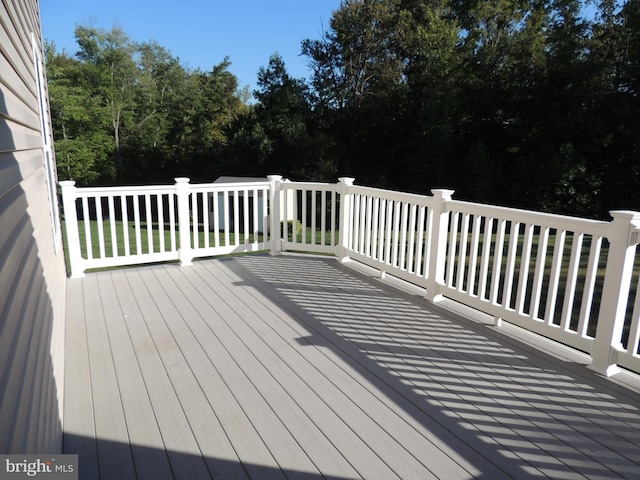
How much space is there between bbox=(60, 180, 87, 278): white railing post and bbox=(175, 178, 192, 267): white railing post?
1032 millimetres

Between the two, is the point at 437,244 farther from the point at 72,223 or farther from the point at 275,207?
the point at 72,223

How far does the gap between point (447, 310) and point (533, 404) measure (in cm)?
147

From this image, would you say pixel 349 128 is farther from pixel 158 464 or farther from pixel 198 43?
pixel 158 464

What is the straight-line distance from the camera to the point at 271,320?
363cm

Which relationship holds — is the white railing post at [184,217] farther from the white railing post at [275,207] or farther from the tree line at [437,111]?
the tree line at [437,111]

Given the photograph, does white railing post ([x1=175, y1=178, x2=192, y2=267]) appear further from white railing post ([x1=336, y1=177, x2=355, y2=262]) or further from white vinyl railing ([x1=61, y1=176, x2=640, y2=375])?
white railing post ([x1=336, y1=177, x2=355, y2=262])

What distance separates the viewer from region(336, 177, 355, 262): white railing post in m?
5.21

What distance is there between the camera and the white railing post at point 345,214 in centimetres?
521

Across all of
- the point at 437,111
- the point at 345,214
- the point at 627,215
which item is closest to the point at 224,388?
the point at 627,215

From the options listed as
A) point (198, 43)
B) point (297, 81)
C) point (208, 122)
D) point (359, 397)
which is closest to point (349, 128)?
point (297, 81)

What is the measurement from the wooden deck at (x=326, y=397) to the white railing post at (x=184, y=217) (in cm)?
123

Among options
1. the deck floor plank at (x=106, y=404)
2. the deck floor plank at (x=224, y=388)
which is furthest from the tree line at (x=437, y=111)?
the deck floor plank at (x=106, y=404)

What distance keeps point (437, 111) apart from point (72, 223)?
1662 centimetres

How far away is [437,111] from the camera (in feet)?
60.9
